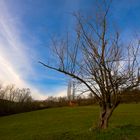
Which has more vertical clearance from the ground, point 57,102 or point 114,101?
point 57,102

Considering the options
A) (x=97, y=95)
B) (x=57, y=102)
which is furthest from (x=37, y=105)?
(x=97, y=95)

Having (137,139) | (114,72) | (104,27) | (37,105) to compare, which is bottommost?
(137,139)

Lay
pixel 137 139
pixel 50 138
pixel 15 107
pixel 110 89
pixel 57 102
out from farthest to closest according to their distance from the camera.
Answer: pixel 57 102 → pixel 15 107 → pixel 110 89 → pixel 50 138 → pixel 137 139

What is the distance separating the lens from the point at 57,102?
92.6 metres

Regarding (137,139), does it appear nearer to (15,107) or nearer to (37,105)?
(15,107)

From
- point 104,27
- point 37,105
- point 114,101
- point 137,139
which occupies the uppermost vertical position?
point 37,105

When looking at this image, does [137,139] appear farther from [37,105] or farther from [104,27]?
[37,105]

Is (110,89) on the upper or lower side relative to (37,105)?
lower

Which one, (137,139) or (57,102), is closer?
(137,139)

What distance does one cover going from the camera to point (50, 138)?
618 inches

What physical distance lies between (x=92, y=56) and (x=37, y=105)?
6791 cm

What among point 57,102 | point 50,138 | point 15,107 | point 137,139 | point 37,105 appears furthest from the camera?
point 57,102

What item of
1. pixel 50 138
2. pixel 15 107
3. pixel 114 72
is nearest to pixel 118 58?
pixel 114 72

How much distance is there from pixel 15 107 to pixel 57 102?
22213mm
